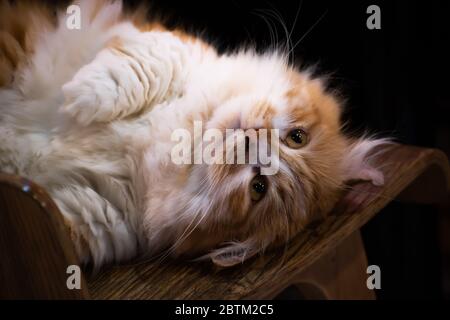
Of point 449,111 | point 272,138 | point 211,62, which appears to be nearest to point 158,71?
point 211,62

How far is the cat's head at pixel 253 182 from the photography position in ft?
3.88

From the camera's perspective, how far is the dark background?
1.58 m

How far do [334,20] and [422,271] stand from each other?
991 mm

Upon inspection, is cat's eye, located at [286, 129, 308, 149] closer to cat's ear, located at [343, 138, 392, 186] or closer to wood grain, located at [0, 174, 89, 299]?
cat's ear, located at [343, 138, 392, 186]

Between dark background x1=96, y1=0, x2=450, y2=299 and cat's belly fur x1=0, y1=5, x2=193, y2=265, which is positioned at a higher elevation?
dark background x1=96, y1=0, x2=450, y2=299

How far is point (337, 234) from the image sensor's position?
120cm

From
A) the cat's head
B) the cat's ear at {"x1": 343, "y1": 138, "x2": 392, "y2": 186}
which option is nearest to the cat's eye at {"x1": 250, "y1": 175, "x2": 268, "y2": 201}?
the cat's head

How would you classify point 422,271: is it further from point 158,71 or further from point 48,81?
point 48,81

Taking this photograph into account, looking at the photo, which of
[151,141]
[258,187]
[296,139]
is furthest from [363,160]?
[151,141]

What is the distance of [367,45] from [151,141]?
769mm

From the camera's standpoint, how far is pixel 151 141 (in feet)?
4.16

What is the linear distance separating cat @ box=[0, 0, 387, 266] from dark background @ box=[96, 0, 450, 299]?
25 centimetres

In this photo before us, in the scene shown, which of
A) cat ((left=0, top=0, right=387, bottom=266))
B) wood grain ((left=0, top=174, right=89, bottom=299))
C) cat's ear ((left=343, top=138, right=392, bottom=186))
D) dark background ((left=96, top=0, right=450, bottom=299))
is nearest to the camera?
wood grain ((left=0, top=174, right=89, bottom=299))

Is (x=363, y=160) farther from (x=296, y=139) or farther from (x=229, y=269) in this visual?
(x=229, y=269)
